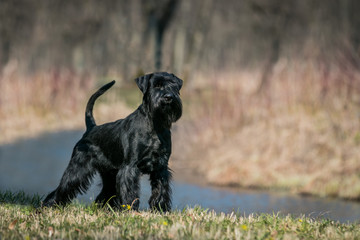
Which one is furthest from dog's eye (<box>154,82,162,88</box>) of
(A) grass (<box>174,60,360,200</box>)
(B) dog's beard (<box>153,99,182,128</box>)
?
(A) grass (<box>174,60,360,200</box>)

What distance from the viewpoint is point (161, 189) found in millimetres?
6062

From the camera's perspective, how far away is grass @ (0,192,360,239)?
457cm

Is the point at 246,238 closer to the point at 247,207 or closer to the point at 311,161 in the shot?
the point at 247,207

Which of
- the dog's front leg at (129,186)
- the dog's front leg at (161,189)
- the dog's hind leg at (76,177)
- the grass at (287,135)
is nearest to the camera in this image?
the dog's front leg at (129,186)

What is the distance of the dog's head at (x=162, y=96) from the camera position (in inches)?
234

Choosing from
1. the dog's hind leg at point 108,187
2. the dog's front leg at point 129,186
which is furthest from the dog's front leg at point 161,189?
the dog's hind leg at point 108,187

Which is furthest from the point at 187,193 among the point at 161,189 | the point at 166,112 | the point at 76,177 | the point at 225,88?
the point at 225,88

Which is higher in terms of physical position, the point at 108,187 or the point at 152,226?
the point at 108,187

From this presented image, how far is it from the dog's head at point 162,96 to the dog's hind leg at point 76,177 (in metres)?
1.03

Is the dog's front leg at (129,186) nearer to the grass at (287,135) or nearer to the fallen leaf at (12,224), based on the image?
the fallen leaf at (12,224)

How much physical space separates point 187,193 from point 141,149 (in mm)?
4376

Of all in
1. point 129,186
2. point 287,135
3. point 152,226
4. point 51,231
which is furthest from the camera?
point 287,135

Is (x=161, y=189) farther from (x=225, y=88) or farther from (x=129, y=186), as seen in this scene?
(x=225, y=88)

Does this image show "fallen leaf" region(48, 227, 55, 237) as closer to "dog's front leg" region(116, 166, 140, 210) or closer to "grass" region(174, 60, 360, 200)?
"dog's front leg" region(116, 166, 140, 210)
